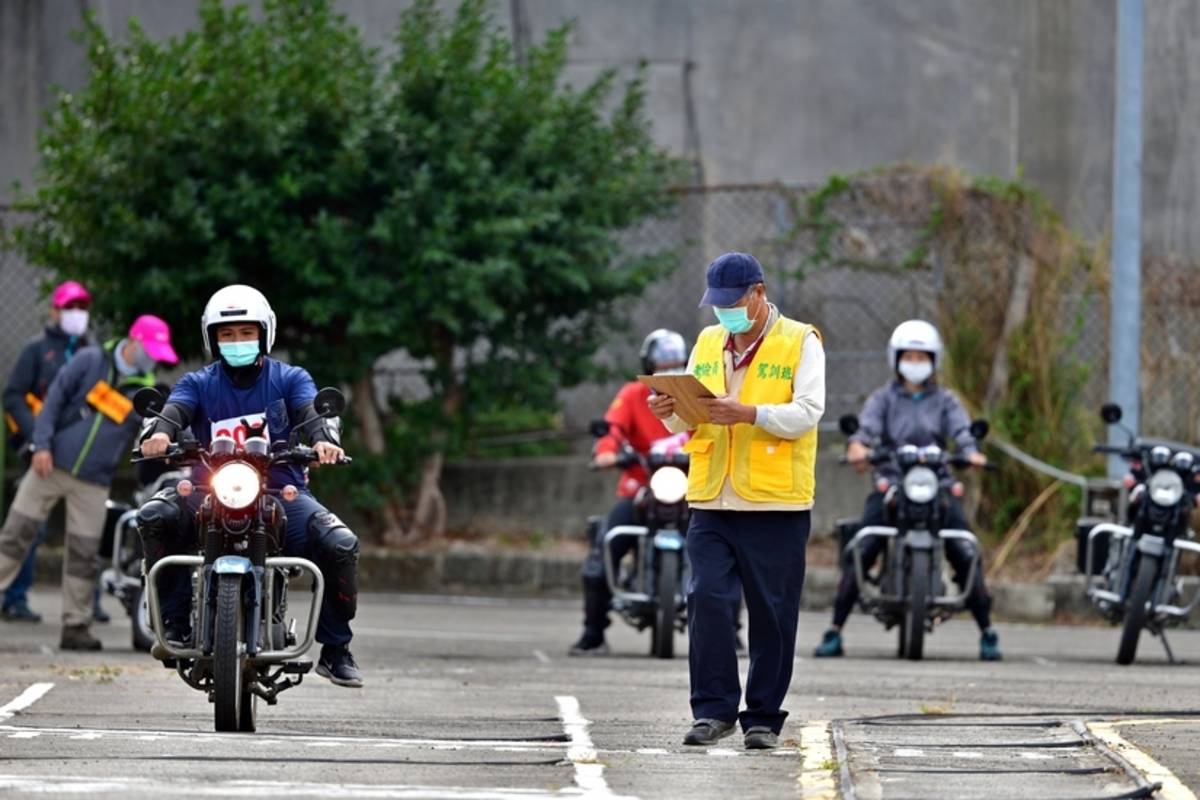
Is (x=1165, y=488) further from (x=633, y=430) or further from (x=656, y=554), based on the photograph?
(x=633, y=430)

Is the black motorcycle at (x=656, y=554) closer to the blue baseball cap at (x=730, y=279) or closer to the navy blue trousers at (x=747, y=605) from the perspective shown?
the navy blue trousers at (x=747, y=605)

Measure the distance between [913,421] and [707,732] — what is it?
18.4ft

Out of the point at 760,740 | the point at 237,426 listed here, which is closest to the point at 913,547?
the point at 760,740

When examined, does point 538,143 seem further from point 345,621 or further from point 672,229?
point 345,621

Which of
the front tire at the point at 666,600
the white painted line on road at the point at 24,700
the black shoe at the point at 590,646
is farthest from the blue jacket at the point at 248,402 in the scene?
the black shoe at the point at 590,646

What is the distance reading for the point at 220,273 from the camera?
18.6 m

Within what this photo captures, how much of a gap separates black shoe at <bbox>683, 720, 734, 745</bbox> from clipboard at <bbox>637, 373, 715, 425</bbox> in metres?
1.07

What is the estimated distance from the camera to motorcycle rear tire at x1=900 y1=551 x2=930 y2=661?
14.0 m

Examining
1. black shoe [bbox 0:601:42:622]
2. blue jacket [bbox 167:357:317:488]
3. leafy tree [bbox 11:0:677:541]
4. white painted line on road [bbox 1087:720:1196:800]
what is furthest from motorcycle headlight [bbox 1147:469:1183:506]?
black shoe [bbox 0:601:42:622]

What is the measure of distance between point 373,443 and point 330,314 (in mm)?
1495

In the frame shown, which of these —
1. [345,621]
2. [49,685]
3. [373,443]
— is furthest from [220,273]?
[345,621]

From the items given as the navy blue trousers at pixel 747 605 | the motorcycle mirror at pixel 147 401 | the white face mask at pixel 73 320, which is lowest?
the navy blue trousers at pixel 747 605

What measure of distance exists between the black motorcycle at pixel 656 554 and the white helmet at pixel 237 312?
443 centimetres

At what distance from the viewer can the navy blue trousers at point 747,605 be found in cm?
918
